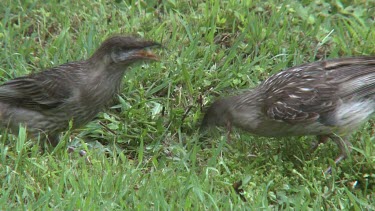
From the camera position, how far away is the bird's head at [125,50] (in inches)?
334

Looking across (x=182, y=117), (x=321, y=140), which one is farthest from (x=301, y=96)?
(x=182, y=117)

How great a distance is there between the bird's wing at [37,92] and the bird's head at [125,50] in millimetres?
471

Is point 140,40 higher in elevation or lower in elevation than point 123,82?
higher

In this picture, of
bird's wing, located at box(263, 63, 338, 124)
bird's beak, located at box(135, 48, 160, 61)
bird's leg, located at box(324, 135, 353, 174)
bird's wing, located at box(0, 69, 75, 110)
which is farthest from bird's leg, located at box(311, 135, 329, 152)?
bird's wing, located at box(0, 69, 75, 110)

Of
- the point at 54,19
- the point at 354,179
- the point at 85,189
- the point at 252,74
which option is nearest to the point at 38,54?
the point at 54,19

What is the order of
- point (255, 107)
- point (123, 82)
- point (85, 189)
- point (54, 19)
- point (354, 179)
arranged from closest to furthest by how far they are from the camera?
point (85, 189)
point (354, 179)
point (255, 107)
point (123, 82)
point (54, 19)

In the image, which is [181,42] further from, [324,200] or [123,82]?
[324,200]

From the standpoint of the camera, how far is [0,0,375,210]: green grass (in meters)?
7.62

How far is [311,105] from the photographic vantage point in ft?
28.2

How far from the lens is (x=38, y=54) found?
1013cm

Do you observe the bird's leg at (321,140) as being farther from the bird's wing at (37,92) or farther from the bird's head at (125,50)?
the bird's wing at (37,92)

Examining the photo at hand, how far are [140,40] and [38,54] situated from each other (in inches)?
77.5

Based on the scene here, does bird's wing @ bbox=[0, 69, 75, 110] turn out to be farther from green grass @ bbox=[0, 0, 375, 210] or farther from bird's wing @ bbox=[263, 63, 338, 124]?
bird's wing @ bbox=[263, 63, 338, 124]

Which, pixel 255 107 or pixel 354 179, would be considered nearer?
pixel 354 179
